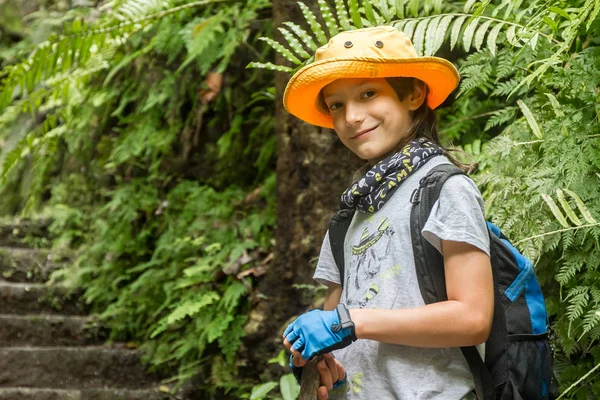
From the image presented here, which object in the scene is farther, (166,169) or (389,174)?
(166,169)

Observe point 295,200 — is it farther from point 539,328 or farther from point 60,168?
point 60,168

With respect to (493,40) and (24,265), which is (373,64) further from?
(24,265)

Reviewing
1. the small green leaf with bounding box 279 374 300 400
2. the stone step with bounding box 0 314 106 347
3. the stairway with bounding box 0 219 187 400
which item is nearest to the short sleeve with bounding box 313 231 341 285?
the small green leaf with bounding box 279 374 300 400

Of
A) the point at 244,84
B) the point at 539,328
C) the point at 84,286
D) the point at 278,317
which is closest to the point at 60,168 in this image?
the point at 84,286

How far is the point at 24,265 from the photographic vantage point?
614 centimetres

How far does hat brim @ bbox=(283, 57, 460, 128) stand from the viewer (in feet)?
5.76

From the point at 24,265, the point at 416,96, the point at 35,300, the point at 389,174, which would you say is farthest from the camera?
the point at 24,265

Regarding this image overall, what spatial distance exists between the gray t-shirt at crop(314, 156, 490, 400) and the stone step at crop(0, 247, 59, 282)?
4.95m

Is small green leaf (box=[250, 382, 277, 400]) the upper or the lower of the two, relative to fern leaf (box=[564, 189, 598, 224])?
lower

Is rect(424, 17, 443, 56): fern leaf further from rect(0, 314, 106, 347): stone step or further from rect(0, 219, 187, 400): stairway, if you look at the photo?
rect(0, 314, 106, 347): stone step

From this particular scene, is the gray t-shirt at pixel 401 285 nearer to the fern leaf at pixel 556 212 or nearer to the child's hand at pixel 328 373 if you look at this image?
the child's hand at pixel 328 373

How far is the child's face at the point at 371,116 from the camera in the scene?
71.4 inches

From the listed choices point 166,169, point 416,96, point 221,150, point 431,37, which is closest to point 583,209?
point 416,96

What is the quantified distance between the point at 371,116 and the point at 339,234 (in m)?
0.36
